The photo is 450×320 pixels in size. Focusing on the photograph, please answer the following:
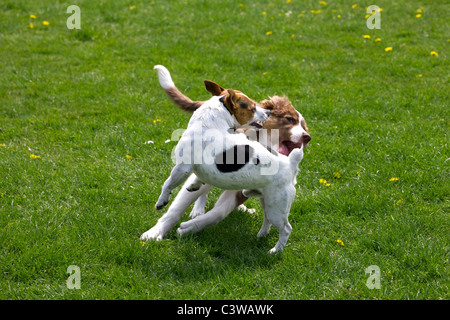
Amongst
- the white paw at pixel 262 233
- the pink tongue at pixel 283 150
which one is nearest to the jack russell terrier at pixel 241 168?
the white paw at pixel 262 233

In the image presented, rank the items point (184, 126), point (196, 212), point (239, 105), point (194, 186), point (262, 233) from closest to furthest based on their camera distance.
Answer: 1. point (239, 105)
2. point (194, 186)
3. point (262, 233)
4. point (196, 212)
5. point (184, 126)

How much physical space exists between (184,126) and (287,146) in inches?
85.3

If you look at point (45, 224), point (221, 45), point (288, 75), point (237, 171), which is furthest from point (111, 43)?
point (237, 171)

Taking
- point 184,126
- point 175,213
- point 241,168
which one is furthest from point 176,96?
point 184,126

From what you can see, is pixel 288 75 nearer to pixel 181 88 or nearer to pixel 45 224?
pixel 181 88

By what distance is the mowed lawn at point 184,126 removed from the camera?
386 centimetres

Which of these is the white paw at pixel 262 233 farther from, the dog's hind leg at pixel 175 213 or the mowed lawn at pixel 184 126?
the dog's hind leg at pixel 175 213

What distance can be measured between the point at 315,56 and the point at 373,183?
11.9 ft

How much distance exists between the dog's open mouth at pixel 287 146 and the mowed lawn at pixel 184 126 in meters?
0.63

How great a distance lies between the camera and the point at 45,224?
4.34 m

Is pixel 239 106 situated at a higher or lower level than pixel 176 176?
higher

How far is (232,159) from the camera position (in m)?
3.73

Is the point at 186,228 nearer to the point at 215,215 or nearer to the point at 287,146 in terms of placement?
the point at 215,215

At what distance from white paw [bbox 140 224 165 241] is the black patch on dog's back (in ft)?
2.88
